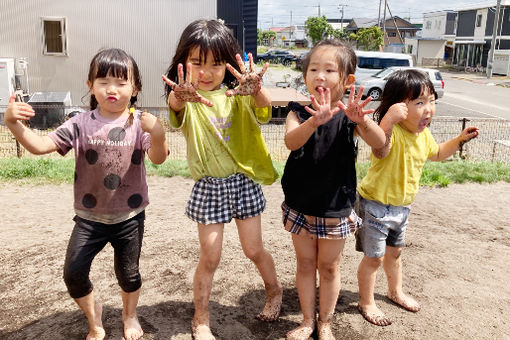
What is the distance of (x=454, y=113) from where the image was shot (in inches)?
617

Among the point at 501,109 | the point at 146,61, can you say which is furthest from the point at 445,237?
Answer: the point at 501,109

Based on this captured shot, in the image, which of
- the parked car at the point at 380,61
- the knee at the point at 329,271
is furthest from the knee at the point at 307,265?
the parked car at the point at 380,61

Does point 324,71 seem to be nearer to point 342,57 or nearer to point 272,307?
point 342,57

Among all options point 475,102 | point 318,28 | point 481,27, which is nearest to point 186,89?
point 475,102

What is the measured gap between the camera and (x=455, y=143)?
9.03 ft

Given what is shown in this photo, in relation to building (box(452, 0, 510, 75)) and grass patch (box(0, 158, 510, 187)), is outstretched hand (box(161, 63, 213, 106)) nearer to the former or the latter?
grass patch (box(0, 158, 510, 187))

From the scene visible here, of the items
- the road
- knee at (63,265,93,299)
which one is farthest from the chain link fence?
the road

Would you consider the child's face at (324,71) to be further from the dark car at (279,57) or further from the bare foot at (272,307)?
the dark car at (279,57)

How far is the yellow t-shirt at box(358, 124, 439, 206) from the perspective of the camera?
2.61 metres

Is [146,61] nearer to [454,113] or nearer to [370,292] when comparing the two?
[454,113]

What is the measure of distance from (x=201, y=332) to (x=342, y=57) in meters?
1.57

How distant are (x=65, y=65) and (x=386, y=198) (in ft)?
40.2

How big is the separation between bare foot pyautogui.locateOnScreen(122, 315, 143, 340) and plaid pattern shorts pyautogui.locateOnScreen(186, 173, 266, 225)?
26.8 inches

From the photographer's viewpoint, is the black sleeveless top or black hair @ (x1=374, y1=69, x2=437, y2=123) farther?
black hair @ (x1=374, y1=69, x2=437, y2=123)
